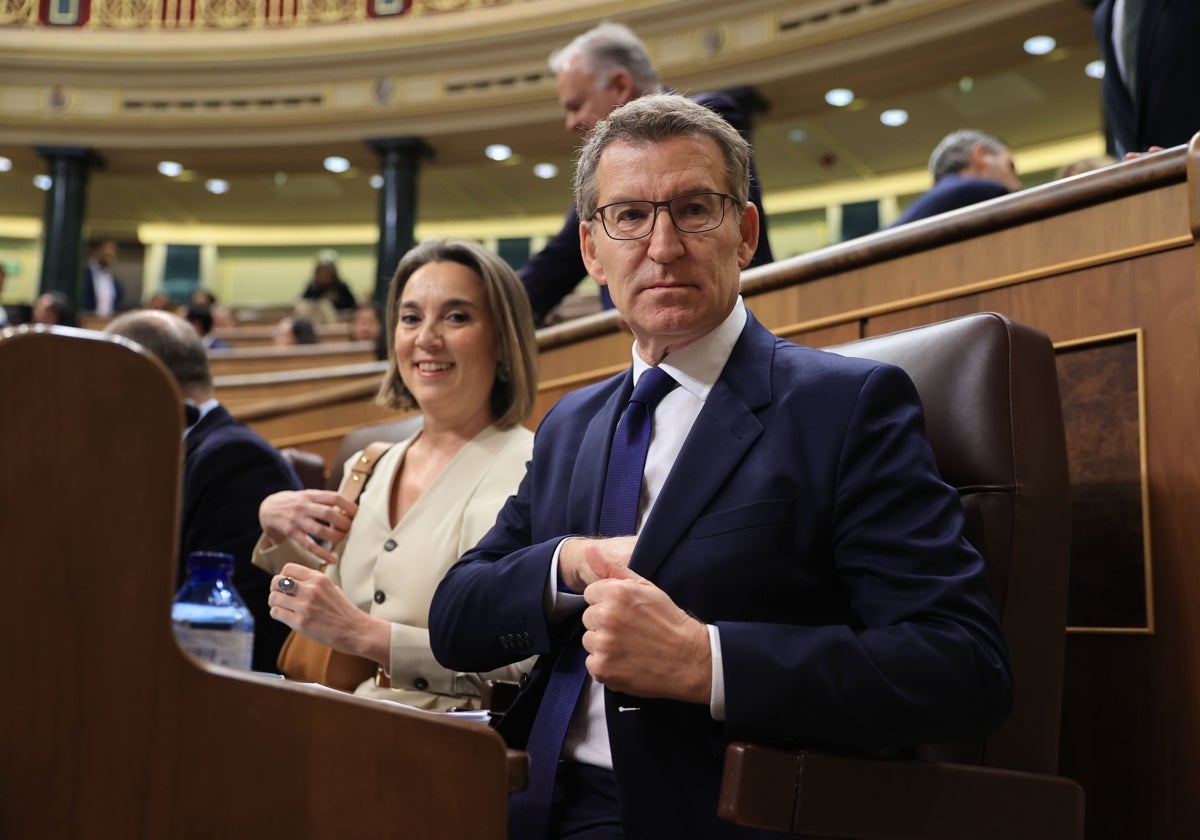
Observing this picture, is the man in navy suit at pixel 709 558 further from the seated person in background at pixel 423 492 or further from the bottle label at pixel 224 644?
the bottle label at pixel 224 644

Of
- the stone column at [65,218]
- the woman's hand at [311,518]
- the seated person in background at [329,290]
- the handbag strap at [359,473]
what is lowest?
the woman's hand at [311,518]

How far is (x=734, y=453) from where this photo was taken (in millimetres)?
1103

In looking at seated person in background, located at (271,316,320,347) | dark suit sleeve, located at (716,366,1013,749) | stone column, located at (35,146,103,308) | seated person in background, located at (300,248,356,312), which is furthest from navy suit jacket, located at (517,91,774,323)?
stone column, located at (35,146,103,308)

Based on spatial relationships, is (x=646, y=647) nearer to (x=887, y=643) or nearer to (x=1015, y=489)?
(x=887, y=643)

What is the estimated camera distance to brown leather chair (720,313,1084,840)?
938mm

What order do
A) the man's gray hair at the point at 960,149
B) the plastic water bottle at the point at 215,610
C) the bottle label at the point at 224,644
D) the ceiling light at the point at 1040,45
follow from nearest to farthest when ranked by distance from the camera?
1. the bottle label at the point at 224,644
2. the plastic water bottle at the point at 215,610
3. the man's gray hair at the point at 960,149
4. the ceiling light at the point at 1040,45

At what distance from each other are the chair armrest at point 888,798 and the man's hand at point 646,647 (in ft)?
0.26

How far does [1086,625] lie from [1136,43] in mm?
1091

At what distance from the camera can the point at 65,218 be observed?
9047mm

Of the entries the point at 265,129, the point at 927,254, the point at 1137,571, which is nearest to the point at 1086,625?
the point at 1137,571

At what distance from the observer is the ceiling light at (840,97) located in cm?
777

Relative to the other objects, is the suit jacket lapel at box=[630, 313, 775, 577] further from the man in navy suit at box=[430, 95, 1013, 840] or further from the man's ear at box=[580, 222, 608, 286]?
the man's ear at box=[580, 222, 608, 286]

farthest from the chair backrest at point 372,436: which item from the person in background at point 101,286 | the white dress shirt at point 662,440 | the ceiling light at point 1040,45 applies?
the person in background at point 101,286

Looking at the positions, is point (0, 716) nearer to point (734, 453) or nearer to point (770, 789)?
point (770, 789)
